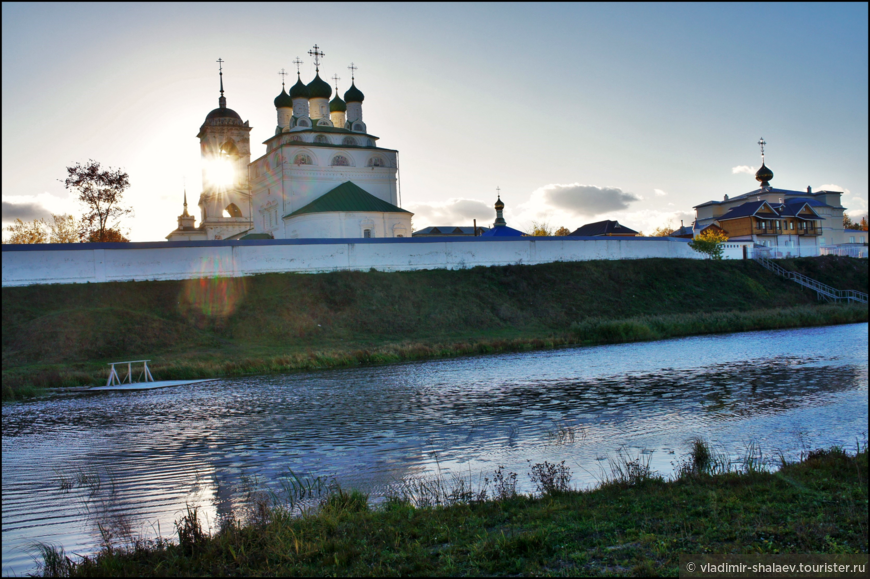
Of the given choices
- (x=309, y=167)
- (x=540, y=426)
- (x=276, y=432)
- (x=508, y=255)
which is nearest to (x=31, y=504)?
(x=276, y=432)

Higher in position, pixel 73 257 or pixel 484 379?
pixel 73 257

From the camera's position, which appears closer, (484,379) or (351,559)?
(351,559)

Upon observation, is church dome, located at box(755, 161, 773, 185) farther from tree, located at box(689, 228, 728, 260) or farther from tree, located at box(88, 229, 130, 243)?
tree, located at box(88, 229, 130, 243)

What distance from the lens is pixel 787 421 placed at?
9.66m

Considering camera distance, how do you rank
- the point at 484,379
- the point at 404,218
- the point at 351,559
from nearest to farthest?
the point at 351,559 < the point at 484,379 < the point at 404,218

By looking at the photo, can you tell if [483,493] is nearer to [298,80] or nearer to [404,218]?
[404,218]

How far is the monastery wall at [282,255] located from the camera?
27.7m

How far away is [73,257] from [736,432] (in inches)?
1074

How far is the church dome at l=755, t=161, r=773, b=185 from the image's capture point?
69.8m

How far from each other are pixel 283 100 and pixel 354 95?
555 cm

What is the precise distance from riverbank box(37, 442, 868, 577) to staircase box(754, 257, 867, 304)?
3958 centimetres

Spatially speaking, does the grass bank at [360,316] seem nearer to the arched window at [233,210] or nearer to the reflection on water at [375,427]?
the reflection on water at [375,427]

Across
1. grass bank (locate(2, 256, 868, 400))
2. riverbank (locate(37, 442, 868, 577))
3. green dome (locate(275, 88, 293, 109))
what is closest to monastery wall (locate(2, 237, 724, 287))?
grass bank (locate(2, 256, 868, 400))

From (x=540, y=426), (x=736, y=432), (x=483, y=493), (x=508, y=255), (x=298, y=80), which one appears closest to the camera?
(x=483, y=493)
